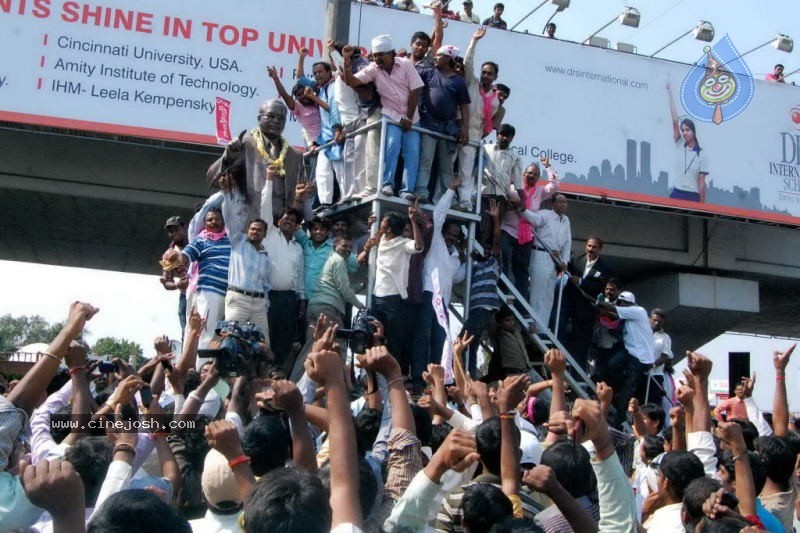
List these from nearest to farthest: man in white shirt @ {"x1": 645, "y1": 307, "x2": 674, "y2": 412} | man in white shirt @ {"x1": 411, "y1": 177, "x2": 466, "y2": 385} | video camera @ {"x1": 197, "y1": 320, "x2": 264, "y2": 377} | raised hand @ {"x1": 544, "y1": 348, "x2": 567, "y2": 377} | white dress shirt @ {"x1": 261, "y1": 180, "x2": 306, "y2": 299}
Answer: raised hand @ {"x1": 544, "y1": 348, "x2": 567, "y2": 377} → video camera @ {"x1": 197, "y1": 320, "x2": 264, "y2": 377} → white dress shirt @ {"x1": 261, "y1": 180, "x2": 306, "y2": 299} → man in white shirt @ {"x1": 411, "y1": 177, "x2": 466, "y2": 385} → man in white shirt @ {"x1": 645, "y1": 307, "x2": 674, "y2": 412}

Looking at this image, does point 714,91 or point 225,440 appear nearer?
point 225,440

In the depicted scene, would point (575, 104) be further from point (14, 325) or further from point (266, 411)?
point (14, 325)

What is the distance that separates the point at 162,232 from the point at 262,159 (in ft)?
27.3

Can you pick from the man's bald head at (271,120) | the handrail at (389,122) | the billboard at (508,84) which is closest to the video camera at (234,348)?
the man's bald head at (271,120)

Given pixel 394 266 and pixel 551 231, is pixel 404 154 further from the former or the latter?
pixel 551 231

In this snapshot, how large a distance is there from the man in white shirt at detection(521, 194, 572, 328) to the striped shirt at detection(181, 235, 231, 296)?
337cm

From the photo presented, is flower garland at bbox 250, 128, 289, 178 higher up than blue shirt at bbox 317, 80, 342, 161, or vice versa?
blue shirt at bbox 317, 80, 342, 161

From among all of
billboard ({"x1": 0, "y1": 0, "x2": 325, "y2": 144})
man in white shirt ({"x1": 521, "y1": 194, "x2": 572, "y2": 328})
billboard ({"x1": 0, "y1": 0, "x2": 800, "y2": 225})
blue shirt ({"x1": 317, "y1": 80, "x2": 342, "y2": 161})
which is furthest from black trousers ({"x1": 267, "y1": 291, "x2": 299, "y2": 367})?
billboard ({"x1": 0, "y1": 0, "x2": 325, "y2": 144})

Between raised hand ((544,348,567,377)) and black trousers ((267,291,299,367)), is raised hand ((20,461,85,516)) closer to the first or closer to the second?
raised hand ((544,348,567,377))

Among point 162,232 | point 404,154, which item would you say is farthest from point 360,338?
point 162,232

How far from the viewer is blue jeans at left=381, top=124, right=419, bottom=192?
8.61 meters

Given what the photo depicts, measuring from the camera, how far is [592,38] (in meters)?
16.1

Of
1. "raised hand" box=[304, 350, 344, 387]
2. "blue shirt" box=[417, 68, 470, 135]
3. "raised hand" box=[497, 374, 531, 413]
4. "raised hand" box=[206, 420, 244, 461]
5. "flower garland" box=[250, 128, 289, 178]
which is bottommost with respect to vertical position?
"raised hand" box=[206, 420, 244, 461]

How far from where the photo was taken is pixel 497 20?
15398mm
